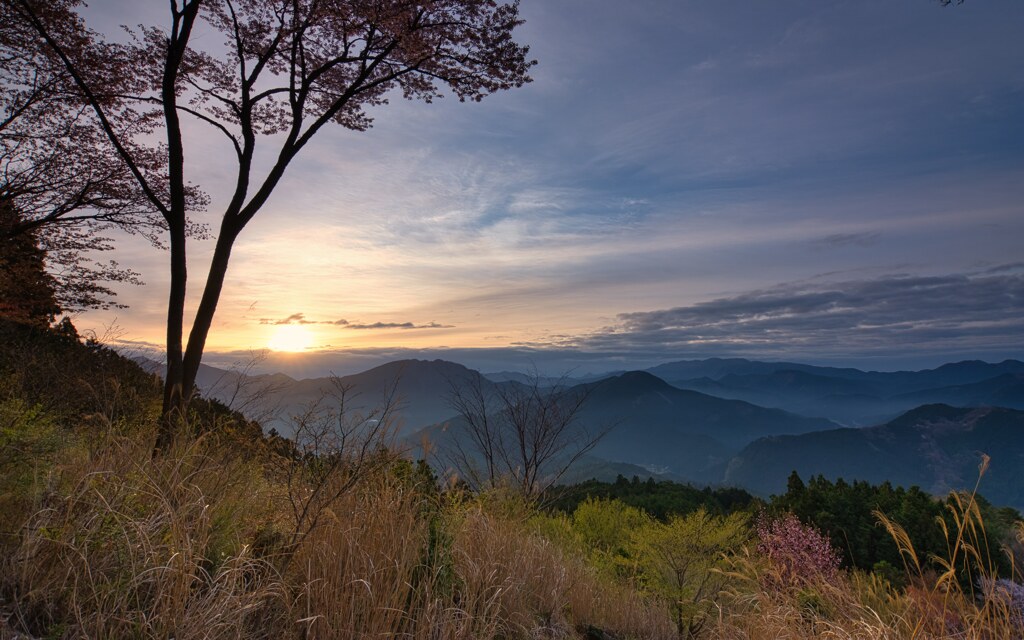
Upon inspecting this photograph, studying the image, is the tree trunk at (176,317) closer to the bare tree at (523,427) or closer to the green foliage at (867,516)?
the bare tree at (523,427)

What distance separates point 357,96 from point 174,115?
2.82 metres

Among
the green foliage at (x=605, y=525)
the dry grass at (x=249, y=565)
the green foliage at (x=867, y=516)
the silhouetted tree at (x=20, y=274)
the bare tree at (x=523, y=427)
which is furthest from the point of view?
the green foliage at (x=867, y=516)

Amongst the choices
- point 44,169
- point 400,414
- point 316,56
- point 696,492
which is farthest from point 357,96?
point 696,492

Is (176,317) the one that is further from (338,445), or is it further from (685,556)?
(685,556)

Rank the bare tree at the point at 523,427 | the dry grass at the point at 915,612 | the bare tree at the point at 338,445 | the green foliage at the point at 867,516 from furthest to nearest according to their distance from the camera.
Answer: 1. the green foliage at the point at 867,516
2. the bare tree at the point at 523,427
3. the bare tree at the point at 338,445
4. the dry grass at the point at 915,612

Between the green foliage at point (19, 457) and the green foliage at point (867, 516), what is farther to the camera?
the green foliage at point (867, 516)

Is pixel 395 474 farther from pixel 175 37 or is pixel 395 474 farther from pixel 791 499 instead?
pixel 791 499

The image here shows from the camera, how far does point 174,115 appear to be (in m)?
7.12

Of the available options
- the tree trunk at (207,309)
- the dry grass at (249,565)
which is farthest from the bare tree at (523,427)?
the dry grass at (249,565)

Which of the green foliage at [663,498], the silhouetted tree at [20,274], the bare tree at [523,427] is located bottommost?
the green foliage at [663,498]

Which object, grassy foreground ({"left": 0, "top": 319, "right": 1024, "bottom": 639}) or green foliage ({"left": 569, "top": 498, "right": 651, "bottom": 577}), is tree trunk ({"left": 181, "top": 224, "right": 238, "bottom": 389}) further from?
green foliage ({"left": 569, "top": 498, "right": 651, "bottom": 577})

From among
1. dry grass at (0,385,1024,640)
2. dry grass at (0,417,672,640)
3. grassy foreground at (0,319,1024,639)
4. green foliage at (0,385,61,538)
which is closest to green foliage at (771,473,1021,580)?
grassy foreground at (0,319,1024,639)

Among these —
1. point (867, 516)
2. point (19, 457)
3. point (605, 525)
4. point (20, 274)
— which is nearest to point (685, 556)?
point (605, 525)

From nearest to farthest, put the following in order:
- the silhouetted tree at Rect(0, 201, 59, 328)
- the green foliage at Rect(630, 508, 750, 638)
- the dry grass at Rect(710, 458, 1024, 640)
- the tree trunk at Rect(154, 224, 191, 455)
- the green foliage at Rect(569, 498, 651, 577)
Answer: the dry grass at Rect(710, 458, 1024, 640) → the tree trunk at Rect(154, 224, 191, 455) → the silhouetted tree at Rect(0, 201, 59, 328) → the green foliage at Rect(630, 508, 750, 638) → the green foliage at Rect(569, 498, 651, 577)
